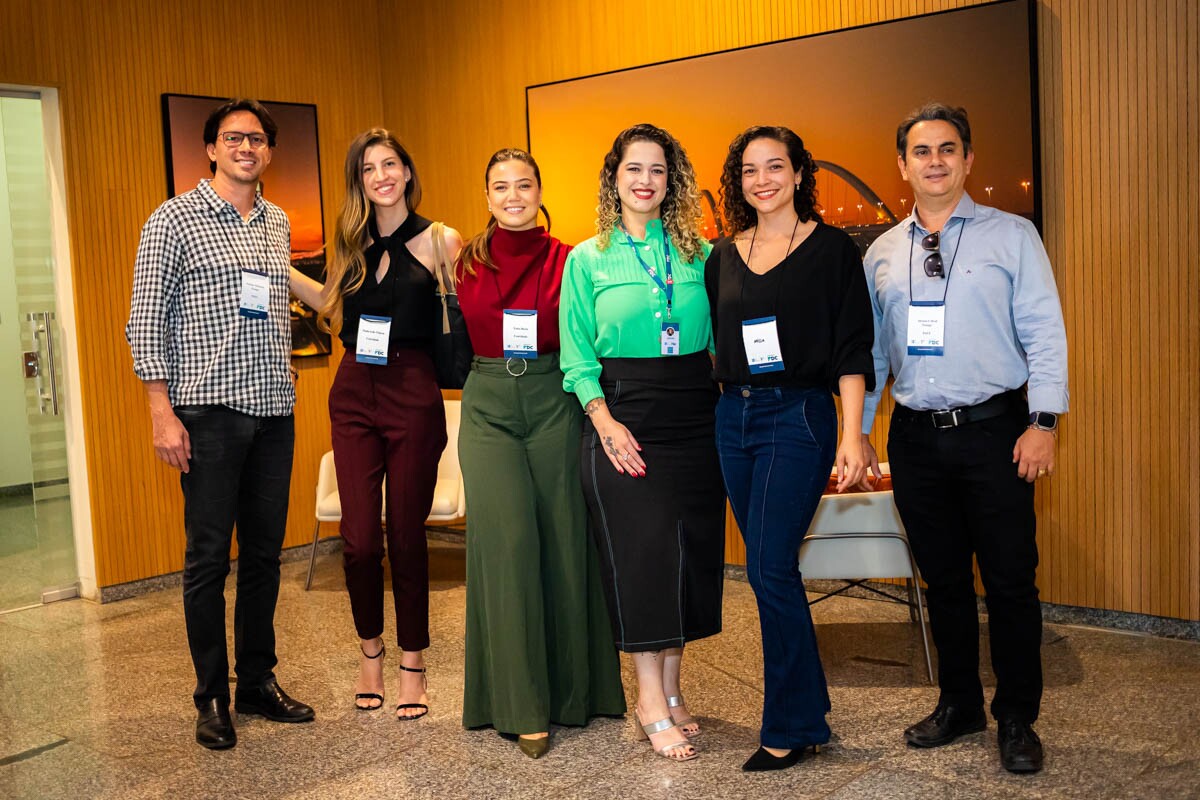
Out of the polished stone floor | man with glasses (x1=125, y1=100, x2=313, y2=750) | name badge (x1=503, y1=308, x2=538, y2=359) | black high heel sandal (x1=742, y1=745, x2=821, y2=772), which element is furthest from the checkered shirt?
black high heel sandal (x1=742, y1=745, x2=821, y2=772)

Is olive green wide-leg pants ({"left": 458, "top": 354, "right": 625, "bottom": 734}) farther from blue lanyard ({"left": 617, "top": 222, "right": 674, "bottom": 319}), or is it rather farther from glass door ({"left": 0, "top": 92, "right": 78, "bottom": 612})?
glass door ({"left": 0, "top": 92, "right": 78, "bottom": 612})

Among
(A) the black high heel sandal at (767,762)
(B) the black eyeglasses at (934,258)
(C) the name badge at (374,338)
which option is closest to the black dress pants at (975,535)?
(B) the black eyeglasses at (934,258)

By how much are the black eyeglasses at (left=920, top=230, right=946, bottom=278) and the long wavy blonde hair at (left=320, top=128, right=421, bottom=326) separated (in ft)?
5.29

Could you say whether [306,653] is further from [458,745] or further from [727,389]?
[727,389]

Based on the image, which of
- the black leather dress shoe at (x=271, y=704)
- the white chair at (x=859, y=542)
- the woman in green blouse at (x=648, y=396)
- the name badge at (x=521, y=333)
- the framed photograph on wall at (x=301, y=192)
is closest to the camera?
the woman in green blouse at (x=648, y=396)

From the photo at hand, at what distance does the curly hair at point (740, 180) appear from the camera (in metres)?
3.15

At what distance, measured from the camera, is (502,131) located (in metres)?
Answer: 6.27

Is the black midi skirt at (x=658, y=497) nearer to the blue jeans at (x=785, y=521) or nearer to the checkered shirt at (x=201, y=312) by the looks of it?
the blue jeans at (x=785, y=521)

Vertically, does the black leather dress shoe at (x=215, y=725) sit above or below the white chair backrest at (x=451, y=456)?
below

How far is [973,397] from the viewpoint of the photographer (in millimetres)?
3062

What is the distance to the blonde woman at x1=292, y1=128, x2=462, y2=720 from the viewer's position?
3684 millimetres

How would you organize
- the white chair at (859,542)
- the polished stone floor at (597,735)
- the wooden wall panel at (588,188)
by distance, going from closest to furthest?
the polished stone floor at (597,735) < the white chair at (859,542) < the wooden wall panel at (588,188)

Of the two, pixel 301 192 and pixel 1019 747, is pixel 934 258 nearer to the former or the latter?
pixel 1019 747

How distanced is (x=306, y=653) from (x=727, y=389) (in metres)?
2.29
